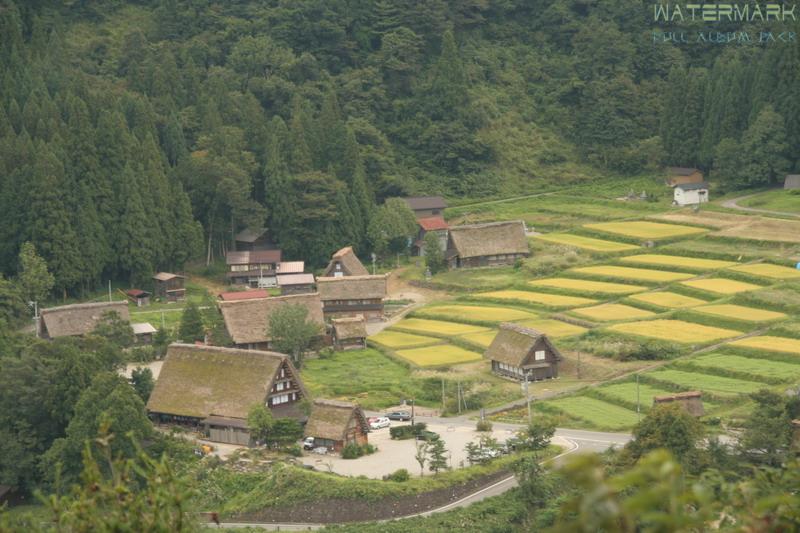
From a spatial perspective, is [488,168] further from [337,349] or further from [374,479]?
[374,479]

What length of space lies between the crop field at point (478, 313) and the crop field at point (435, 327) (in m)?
0.66

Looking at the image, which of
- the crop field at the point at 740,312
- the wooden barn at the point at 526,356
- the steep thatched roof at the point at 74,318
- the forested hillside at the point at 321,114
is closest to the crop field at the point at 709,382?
the wooden barn at the point at 526,356

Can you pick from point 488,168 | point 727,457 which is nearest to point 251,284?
point 488,168

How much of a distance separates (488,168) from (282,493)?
1615 inches

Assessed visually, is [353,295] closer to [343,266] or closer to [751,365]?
[343,266]

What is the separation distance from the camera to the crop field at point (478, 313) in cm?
5297

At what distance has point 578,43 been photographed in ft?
264

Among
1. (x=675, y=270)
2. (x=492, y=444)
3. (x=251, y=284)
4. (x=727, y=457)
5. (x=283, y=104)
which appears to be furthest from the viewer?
(x=283, y=104)

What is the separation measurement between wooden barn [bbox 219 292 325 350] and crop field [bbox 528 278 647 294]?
11.8 metres

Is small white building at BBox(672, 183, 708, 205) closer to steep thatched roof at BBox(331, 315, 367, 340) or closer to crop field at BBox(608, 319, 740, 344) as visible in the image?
crop field at BBox(608, 319, 740, 344)

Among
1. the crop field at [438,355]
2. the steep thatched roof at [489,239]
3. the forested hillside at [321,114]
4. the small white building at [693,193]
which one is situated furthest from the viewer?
the small white building at [693,193]

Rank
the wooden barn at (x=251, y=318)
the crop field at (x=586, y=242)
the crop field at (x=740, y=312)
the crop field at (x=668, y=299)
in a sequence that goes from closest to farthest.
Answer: the crop field at (x=740, y=312) < the wooden barn at (x=251, y=318) < the crop field at (x=668, y=299) < the crop field at (x=586, y=242)

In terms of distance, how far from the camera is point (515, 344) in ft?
150

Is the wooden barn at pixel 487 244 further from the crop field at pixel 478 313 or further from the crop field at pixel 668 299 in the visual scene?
the crop field at pixel 668 299
